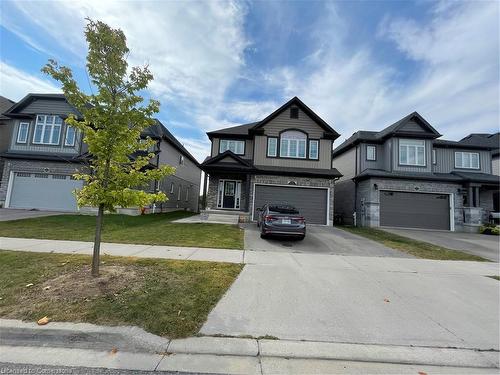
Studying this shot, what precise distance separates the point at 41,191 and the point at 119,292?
19.5 m

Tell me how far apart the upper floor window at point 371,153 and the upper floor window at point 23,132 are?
84.7ft

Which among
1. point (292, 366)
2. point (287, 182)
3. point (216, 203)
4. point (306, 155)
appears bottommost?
point (292, 366)

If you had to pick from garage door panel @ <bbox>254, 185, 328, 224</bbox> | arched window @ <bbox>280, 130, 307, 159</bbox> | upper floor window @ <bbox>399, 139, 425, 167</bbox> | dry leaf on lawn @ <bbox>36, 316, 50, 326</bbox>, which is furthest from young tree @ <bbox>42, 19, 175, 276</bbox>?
upper floor window @ <bbox>399, 139, 425, 167</bbox>

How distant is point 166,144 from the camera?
76.2ft

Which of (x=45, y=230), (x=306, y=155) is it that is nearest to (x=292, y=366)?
(x=45, y=230)

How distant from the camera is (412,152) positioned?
20047mm

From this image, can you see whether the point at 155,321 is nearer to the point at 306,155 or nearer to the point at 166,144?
the point at 306,155

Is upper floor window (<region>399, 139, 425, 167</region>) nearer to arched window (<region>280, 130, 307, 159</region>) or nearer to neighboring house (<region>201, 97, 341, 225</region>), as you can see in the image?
neighboring house (<region>201, 97, 341, 225</region>)

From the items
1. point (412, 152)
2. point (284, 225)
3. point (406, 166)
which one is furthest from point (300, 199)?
point (412, 152)

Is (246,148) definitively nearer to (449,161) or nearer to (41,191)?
(41,191)

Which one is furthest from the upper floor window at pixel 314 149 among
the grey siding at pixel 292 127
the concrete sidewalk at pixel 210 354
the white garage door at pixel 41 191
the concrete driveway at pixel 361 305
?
the white garage door at pixel 41 191

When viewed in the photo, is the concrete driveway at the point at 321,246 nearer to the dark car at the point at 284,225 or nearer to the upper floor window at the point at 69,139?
the dark car at the point at 284,225

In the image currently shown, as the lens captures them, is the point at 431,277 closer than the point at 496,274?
Yes

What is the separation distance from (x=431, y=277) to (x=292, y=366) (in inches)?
228
